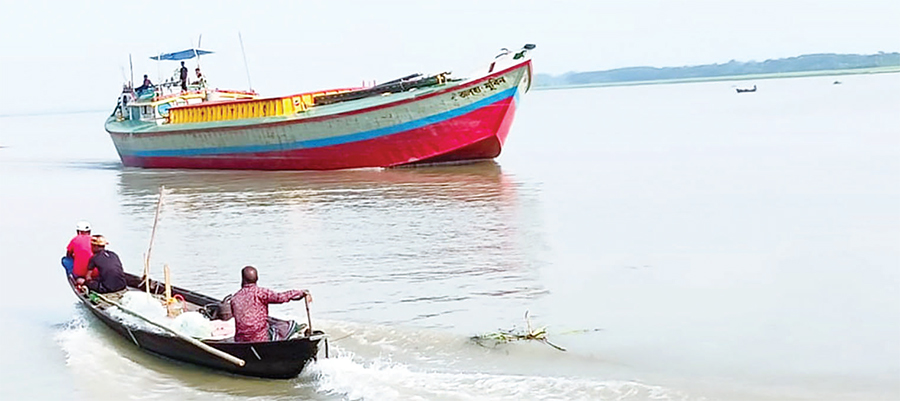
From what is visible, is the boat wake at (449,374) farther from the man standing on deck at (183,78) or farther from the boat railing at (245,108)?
the man standing on deck at (183,78)

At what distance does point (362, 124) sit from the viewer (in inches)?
1127

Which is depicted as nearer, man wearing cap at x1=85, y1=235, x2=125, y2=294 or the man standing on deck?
man wearing cap at x1=85, y1=235, x2=125, y2=294

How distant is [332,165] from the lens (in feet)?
99.5

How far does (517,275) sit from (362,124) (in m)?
15.4

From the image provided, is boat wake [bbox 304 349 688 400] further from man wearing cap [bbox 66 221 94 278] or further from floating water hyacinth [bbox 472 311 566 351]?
man wearing cap [bbox 66 221 94 278]

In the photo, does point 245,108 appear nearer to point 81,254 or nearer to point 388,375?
point 81,254

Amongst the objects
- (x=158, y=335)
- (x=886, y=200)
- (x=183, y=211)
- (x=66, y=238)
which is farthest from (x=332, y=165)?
(x=158, y=335)

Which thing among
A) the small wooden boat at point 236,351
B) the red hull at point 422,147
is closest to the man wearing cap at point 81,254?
the small wooden boat at point 236,351

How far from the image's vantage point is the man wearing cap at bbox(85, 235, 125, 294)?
11812 millimetres

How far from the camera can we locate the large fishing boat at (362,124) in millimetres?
28266

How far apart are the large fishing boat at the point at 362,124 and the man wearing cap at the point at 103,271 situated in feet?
53.9

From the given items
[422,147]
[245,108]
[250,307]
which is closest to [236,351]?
[250,307]

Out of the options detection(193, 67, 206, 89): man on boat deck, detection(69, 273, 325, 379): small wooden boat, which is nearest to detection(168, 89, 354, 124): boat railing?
detection(193, 67, 206, 89): man on boat deck

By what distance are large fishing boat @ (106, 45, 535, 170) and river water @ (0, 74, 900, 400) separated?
0.84m
